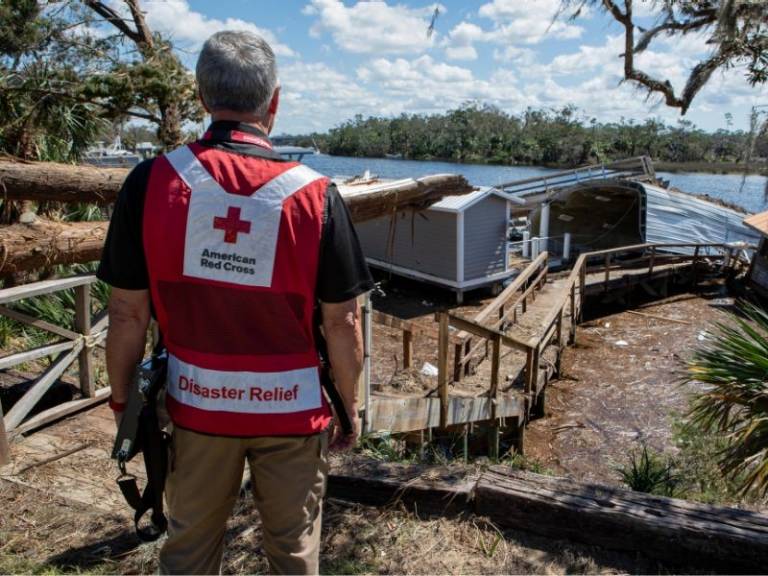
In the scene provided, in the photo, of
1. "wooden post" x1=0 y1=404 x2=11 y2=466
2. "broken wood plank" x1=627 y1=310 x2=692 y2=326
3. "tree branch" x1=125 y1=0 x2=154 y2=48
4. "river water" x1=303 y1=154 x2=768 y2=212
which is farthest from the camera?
"river water" x1=303 y1=154 x2=768 y2=212

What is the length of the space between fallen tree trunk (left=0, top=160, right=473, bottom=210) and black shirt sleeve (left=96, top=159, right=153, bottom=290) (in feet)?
9.86

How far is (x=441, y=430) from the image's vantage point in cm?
677

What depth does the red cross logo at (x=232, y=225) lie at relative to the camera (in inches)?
69.9

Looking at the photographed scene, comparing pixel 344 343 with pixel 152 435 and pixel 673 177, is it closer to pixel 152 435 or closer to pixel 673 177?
pixel 152 435

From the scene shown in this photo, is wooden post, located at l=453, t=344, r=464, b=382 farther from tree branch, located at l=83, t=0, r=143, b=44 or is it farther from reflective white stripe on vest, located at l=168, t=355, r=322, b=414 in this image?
tree branch, located at l=83, t=0, r=143, b=44

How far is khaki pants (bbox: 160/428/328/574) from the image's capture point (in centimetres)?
191

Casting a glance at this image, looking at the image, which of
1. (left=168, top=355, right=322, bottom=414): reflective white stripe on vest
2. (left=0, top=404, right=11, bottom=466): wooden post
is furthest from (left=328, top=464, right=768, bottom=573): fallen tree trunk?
(left=0, top=404, right=11, bottom=466): wooden post

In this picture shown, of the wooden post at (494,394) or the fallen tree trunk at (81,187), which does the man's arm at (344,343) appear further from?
the wooden post at (494,394)

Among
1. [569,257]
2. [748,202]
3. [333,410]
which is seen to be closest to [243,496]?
[333,410]

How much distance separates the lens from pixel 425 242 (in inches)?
735

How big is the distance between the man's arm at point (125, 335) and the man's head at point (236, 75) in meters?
0.63

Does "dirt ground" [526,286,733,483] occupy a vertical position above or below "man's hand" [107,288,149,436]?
below

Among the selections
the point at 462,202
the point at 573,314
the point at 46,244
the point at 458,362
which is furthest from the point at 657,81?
the point at 462,202

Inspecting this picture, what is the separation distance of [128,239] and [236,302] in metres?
0.39
